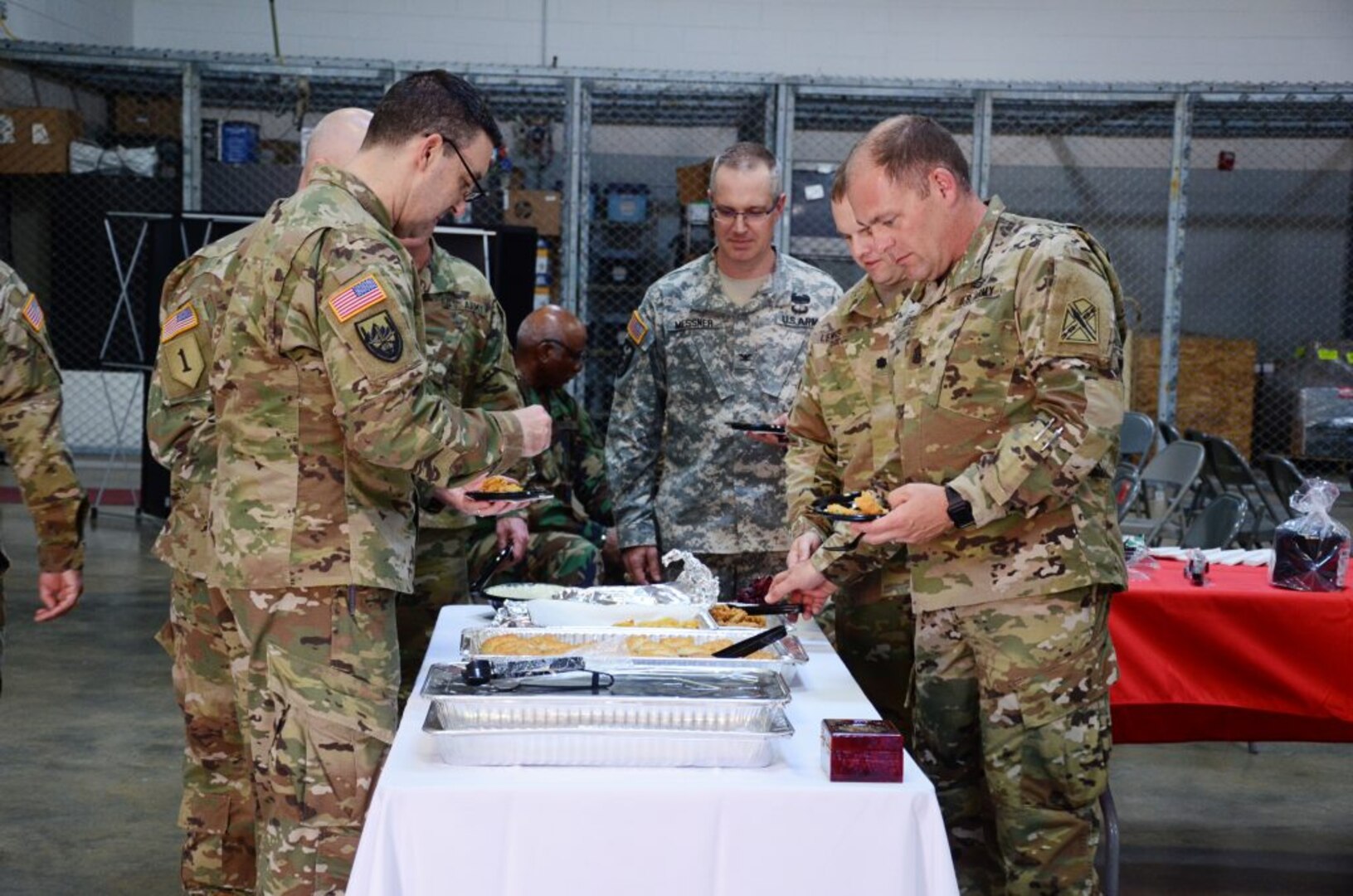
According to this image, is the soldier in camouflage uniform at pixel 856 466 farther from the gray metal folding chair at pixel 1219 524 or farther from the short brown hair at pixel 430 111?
the gray metal folding chair at pixel 1219 524

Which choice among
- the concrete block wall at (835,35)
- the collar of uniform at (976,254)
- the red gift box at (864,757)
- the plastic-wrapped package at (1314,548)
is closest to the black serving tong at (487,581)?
the collar of uniform at (976,254)

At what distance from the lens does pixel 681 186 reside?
403 inches

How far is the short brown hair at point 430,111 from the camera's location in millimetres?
2297

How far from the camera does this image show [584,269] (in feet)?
30.2

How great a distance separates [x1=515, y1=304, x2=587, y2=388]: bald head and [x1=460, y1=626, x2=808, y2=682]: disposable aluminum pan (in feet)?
6.25

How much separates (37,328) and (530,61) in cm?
936

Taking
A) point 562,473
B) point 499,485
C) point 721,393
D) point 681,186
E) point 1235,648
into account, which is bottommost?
point 1235,648

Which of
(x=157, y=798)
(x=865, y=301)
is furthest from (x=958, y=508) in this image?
(x=157, y=798)

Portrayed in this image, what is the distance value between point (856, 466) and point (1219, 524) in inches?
92.4

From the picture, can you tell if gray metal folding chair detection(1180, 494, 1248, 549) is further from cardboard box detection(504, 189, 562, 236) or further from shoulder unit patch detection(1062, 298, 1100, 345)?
cardboard box detection(504, 189, 562, 236)

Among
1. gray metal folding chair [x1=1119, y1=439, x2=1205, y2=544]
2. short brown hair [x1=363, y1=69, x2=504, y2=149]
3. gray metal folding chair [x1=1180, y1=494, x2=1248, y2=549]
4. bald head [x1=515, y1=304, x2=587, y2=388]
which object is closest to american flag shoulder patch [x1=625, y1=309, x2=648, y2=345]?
bald head [x1=515, y1=304, x2=587, y2=388]

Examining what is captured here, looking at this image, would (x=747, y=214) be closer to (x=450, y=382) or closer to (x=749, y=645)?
(x=450, y=382)

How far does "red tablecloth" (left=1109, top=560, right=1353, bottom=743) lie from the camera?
3.32 m

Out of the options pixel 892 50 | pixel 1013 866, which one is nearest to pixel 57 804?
pixel 1013 866
